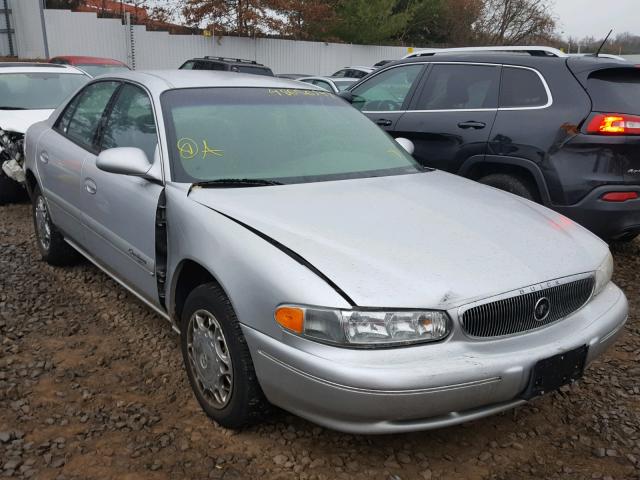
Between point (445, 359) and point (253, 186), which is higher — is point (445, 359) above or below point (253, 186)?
below

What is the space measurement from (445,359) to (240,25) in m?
23.7

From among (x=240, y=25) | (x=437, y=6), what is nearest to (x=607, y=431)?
(x=240, y=25)

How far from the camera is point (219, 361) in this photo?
2.63 metres

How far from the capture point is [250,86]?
11.8 ft

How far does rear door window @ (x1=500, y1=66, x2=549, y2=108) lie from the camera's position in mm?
4672

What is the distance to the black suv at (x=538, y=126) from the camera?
168 inches

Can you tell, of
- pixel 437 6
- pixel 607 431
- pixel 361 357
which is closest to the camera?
pixel 361 357

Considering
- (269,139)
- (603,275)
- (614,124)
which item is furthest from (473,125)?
(603,275)

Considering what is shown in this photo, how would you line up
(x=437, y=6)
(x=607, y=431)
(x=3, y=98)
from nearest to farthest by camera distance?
1. (x=607, y=431)
2. (x=3, y=98)
3. (x=437, y=6)

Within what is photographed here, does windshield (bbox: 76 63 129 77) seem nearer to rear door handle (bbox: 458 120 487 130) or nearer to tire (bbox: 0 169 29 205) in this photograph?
tire (bbox: 0 169 29 205)

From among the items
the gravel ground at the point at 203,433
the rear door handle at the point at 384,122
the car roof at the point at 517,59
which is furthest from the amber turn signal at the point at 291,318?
the rear door handle at the point at 384,122

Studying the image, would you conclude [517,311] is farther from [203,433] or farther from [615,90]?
[615,90]

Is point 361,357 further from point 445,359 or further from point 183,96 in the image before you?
point 183,96

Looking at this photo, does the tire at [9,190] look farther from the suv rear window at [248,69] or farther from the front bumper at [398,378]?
the suv rear window at [248,69]
